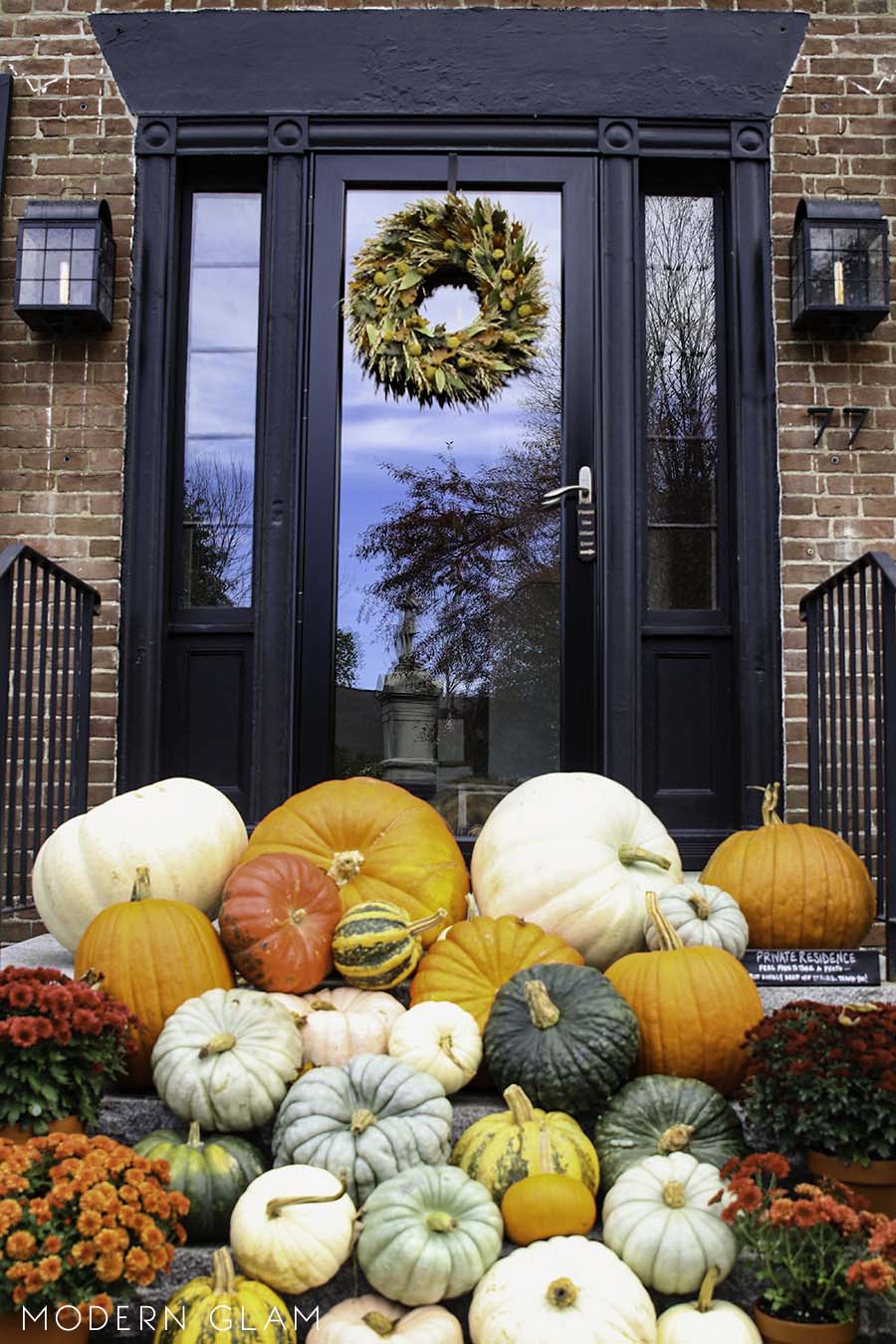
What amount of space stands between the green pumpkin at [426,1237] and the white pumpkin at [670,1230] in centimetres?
23

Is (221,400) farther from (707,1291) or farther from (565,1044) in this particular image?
(707,1291)

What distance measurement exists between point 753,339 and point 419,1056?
3.07m

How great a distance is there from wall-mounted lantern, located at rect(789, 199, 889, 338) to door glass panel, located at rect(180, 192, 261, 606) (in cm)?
206

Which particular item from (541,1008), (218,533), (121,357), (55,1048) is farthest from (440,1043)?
(121,357)

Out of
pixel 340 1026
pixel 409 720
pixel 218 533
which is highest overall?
pixel 218 533

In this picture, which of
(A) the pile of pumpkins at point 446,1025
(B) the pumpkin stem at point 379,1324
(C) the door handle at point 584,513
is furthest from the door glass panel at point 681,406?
(B) the pumpkin stem at point 379,1324

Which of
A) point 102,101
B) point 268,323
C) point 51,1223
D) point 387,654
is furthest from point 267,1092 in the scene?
point 102,101

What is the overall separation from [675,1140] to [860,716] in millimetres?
2355

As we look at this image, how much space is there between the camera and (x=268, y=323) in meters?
4.50

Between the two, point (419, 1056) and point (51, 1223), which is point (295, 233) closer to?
point (419, 1056)

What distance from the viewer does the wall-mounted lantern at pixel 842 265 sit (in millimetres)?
4277

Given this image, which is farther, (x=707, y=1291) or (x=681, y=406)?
(x=681, y=406)

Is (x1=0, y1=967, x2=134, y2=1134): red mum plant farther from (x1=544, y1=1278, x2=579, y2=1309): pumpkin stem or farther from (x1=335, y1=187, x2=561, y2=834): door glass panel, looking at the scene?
(x1=335, y1=187, x2=561, y2=834): door glass panel

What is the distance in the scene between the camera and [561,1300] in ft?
6.39
